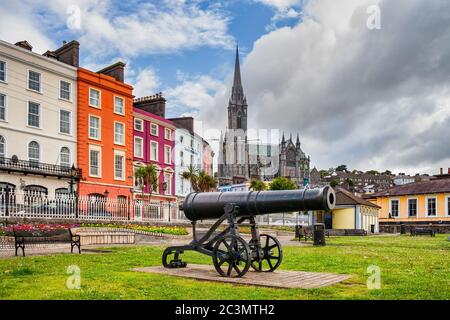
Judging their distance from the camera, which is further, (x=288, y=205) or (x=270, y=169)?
(x=270, y=169)

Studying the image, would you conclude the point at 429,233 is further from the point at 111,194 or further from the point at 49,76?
the point at 49,76

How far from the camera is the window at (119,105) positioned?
40.0 m

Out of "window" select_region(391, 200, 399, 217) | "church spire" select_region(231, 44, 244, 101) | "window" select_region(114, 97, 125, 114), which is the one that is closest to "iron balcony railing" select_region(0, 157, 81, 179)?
"window" select_region(114, 97, 125, 114)

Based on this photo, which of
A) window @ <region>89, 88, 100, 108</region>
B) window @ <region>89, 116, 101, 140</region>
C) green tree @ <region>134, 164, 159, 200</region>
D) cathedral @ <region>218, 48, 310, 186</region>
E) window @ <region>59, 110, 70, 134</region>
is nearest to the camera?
window @ <region>59, 110, 70, 134</region>

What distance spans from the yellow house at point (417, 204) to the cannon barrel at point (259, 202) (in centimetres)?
4192

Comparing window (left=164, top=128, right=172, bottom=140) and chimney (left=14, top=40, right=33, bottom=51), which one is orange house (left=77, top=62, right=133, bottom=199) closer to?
chimney (left=14, top=40, right=33, bottom=51)

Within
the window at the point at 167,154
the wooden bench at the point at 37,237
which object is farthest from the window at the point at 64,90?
the wooden bench at the point at 37,237

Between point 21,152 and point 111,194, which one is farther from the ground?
point 21,152

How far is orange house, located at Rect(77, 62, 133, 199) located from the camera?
36.5 m

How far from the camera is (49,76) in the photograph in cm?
3428

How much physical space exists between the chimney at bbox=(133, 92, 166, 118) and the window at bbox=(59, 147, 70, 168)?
1426cm

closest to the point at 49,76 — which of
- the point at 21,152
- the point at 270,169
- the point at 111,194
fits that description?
the point at 21,152

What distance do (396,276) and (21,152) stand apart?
92.6ft

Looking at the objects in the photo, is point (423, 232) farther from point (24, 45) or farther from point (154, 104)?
point (24, 45)
